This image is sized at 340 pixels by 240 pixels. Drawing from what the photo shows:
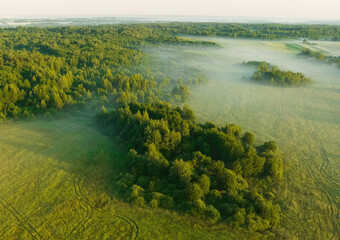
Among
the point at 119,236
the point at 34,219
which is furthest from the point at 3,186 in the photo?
the point at 119,236

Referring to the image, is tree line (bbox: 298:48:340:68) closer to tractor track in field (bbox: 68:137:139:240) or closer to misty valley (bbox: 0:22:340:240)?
misty valley (bbox: 0:22:340:240)

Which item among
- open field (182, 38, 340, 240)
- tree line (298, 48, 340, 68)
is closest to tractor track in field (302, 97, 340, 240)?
open field (182, 38, 340, 240)

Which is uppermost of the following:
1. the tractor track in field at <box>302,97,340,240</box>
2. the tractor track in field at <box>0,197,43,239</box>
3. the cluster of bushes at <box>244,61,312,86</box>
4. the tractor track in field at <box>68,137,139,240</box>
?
the cluster of bushes at <box>244,61,312,86</box>

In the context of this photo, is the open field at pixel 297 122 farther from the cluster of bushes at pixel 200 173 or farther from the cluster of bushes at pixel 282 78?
the cluster of bushes at pixel 200 173

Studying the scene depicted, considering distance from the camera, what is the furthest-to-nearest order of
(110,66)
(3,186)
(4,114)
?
(110,66) → (4,114) → (3,186)

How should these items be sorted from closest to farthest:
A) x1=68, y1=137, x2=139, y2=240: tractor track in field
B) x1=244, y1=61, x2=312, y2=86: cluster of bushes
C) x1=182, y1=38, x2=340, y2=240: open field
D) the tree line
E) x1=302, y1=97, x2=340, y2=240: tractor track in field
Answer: x1=68, y1=137, x2=139, y2=240: tractor track in field → x1=302, y1=97, x2=340, y2=240: tractor track in field → x1=182, y1=38, x2=340, y2=240: open field → x1=244, y1=61, x2=312, y2=86: cluster of bushes → the tree line

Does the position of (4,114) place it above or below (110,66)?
below

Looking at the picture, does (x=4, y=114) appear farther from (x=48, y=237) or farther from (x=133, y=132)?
(x=48, y=237)
